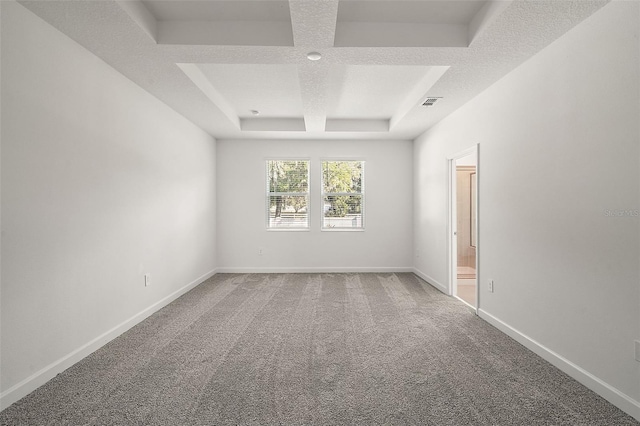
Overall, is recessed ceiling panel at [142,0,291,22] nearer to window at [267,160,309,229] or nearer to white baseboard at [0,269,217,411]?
white baseboard at [0,269,217,411]

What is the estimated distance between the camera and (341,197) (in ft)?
20.1

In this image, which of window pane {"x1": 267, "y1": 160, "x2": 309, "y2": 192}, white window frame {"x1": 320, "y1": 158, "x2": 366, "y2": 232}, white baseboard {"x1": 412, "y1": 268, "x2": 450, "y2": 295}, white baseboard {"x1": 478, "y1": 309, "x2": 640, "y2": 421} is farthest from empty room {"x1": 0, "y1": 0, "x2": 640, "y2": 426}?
window pane {"x1": 267, "y1": 160, "x2": 309, "y2": 192}

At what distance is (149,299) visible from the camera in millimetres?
3629

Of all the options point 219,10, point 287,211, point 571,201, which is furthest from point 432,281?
point 219,10

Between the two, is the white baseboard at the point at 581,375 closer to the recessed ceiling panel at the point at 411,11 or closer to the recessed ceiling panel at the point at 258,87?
the recessed ceiling panel at the point at 411,11

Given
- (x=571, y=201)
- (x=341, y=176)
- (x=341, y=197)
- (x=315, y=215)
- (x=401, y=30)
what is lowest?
(x=315, y=215)

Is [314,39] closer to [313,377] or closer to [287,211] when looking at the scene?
[313,377]

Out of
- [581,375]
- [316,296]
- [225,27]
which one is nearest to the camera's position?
[581,375]

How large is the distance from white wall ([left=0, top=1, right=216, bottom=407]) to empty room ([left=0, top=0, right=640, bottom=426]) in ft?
0.06

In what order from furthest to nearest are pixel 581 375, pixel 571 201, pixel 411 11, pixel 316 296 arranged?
pixel 316 296, pixel 411 11, pixel 571 201, pixel 581 375

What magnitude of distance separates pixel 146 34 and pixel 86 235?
1641 mm

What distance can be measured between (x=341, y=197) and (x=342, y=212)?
0.93ft

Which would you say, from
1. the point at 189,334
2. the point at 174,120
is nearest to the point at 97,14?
the point at 174,120

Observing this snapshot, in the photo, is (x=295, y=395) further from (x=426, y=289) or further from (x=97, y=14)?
(x=426, y=289)
